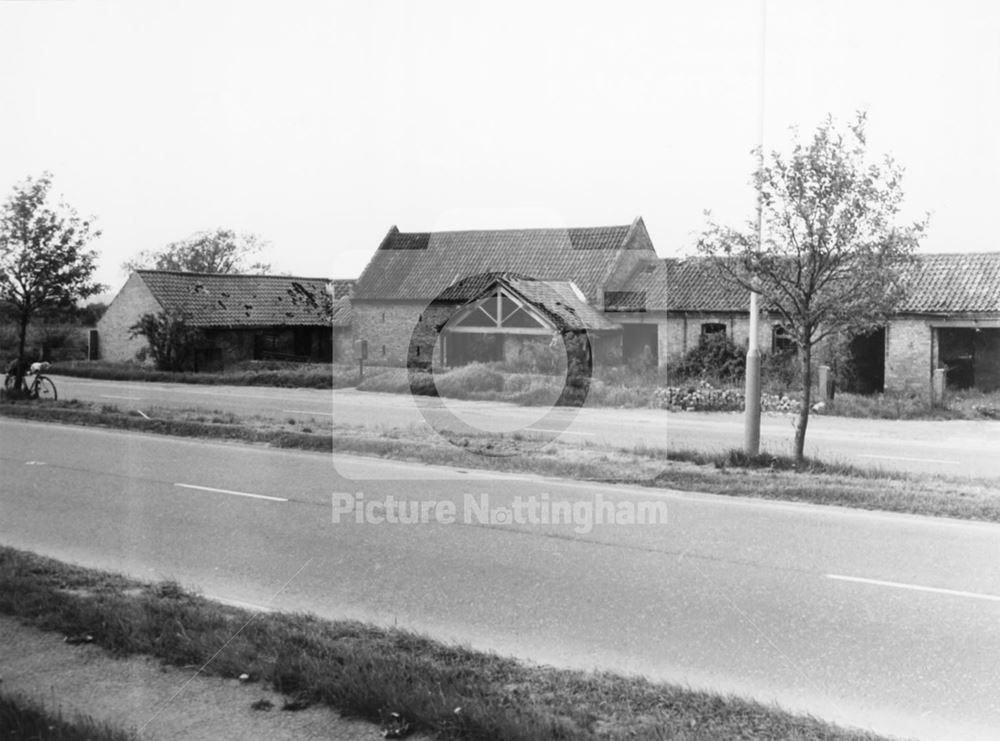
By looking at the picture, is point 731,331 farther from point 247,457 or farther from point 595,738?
point 595,738

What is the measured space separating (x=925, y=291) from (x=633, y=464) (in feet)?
70.1

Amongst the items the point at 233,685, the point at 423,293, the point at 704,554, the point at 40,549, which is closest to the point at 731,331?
the point at 423,293

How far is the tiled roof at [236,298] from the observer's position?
4491 centimetres

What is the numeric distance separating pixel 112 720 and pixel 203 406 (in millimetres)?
20305

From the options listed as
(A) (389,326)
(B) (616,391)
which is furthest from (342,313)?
(B) (616,391)

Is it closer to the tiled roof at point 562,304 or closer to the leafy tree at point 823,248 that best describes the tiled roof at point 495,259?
the tiled roof at point 562,304

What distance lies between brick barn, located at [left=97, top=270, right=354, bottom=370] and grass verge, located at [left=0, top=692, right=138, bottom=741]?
38662 millimetres

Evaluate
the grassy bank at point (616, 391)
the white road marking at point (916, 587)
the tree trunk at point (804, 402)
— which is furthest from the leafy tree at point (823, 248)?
the grassy bank at point (616, 391)

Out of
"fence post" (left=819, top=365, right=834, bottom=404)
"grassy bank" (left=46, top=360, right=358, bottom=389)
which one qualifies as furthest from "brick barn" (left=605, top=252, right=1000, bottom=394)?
"grassy bank" (left=46, top=360, right=358, bottom=389)

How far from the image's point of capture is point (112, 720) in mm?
4906

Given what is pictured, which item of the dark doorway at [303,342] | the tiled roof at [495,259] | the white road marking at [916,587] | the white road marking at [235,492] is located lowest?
the white road marking at [916,587]

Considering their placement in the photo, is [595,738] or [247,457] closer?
[595,738]

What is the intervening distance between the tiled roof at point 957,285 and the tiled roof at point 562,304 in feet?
35.3

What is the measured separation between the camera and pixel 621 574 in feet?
26.7
